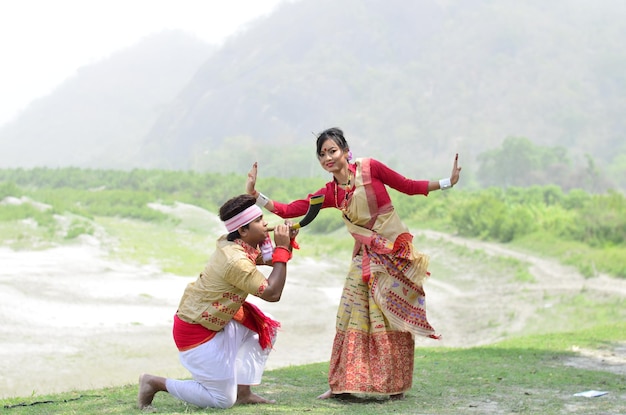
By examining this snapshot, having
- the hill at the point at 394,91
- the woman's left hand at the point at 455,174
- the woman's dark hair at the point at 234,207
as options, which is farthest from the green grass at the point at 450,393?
the hill at the point at 394,91

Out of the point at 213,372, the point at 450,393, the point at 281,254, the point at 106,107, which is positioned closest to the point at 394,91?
the point at 106,107

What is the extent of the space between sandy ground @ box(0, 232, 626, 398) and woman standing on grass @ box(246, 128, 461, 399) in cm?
336

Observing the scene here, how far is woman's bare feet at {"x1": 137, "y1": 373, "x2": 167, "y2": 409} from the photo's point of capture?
4.96 meters

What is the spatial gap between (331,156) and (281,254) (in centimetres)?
92

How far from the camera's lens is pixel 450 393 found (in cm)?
589

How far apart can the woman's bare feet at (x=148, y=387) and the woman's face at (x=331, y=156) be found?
1811 mm

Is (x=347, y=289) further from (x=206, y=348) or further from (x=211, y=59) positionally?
(x=211, y=59)

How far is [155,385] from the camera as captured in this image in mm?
4973

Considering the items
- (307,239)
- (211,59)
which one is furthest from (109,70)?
(307,239)

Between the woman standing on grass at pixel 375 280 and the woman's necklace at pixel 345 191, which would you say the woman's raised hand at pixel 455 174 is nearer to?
the woman standing on grass at pixel 375 280

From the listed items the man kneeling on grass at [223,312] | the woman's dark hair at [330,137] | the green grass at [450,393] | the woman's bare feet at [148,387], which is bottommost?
the green grass at [450,393]

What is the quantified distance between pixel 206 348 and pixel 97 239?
16.8m

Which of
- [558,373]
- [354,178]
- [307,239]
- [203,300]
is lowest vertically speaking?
[558,373]

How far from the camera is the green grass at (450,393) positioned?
5.12m
